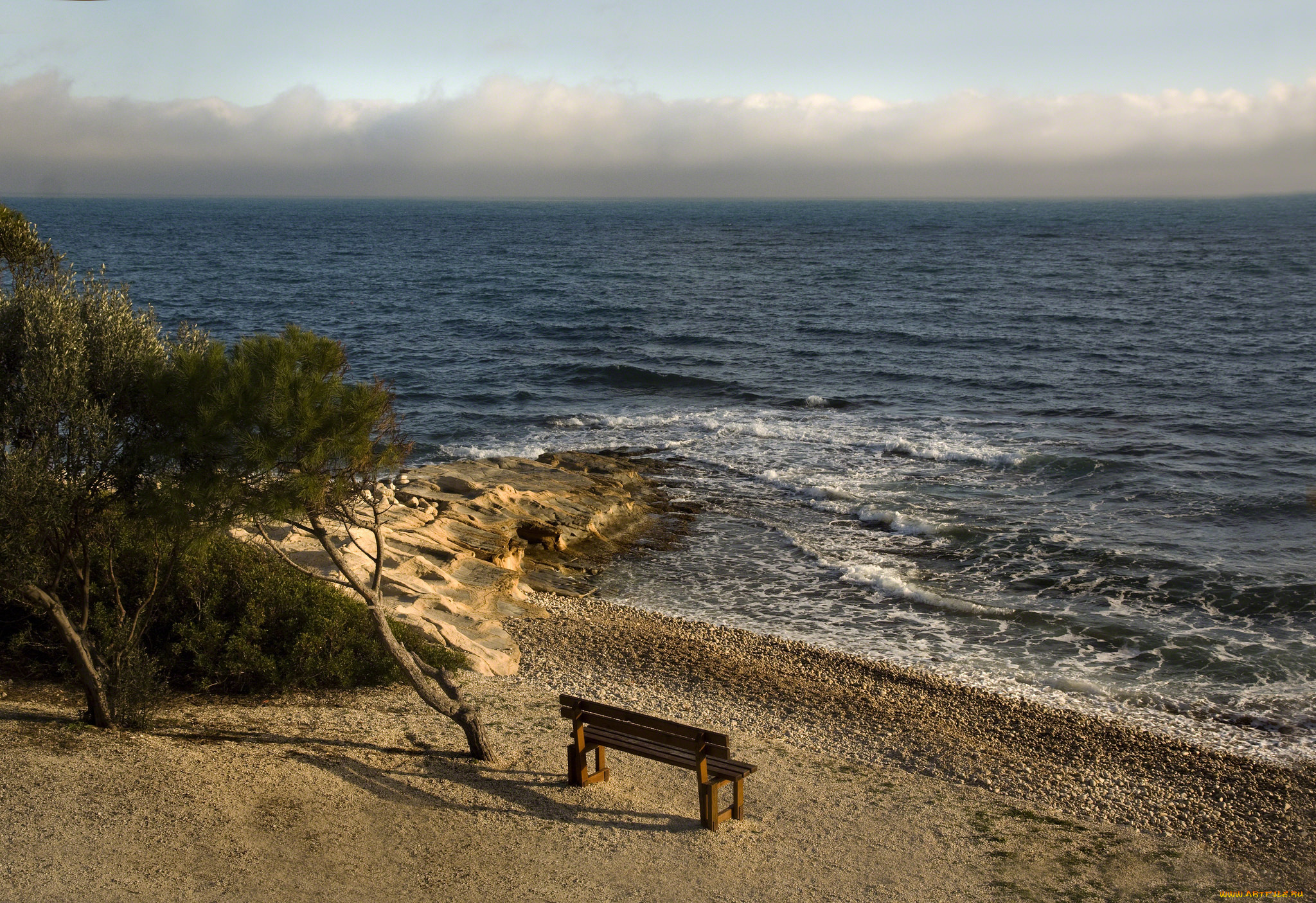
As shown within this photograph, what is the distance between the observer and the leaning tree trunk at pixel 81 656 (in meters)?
10.1

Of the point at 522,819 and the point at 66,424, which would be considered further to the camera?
the point at 522,819

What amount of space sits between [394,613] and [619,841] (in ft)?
22.5

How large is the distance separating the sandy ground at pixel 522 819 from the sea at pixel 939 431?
422cm

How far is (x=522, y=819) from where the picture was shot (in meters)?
10.4

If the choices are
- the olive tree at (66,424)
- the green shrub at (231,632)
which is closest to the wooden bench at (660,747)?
the green shrub at (231,632)

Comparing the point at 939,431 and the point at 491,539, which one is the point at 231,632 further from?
the point at 939,431

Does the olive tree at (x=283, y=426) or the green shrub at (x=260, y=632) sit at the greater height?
the olive tree at (x=283, y=426)

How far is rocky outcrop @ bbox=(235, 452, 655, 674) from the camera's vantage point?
16.5m

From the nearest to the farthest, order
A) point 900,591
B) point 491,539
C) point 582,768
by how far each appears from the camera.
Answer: point 582,768 < point 900,591 < point 491,539

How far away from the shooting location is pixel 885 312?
199ft

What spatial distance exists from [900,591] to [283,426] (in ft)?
49.2

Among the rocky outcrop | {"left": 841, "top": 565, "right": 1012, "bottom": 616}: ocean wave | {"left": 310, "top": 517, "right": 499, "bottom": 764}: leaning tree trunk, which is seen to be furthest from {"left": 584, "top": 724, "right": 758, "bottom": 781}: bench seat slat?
{"left": 841, "top": 565, "right": 1012, "bottom": 616}: ocean wave

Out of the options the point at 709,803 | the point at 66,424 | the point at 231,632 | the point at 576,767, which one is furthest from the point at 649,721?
the point at 66,424

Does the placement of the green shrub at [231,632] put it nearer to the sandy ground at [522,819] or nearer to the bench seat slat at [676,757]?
the sandy ground at [522,819]
